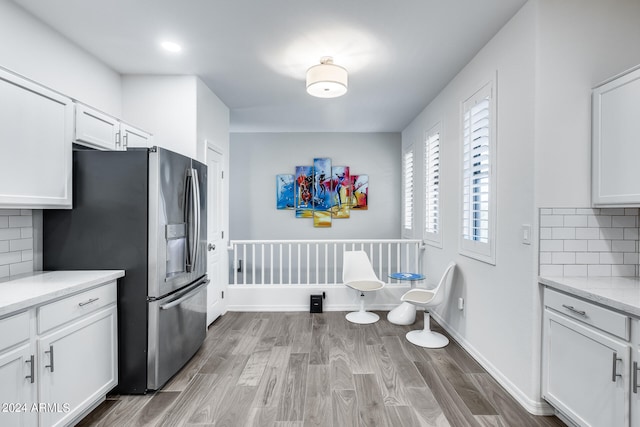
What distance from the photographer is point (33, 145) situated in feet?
6.70

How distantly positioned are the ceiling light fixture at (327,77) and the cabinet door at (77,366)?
96.0 inches

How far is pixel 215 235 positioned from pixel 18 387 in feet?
8.31

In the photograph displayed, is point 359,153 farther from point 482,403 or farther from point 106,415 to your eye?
point 106,415

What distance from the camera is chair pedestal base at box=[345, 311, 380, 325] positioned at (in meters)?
4.01

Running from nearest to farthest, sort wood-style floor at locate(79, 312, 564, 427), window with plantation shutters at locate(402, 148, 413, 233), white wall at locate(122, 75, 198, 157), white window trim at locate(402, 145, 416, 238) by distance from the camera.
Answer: wood-style floor at locate(79, 312, 564, 427)
white wall at locate(122, 75, 198, 157)
white window trim at locate(402, 145, 416, 238)
window with plantation shutters at locate(402, 148, 413, 233)

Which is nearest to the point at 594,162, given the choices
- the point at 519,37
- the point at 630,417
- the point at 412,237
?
the point at 519,37

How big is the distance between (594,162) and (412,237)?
3.22 meters

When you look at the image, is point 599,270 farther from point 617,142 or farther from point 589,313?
point 617,142

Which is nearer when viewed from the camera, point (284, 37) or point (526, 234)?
point (526, 234)

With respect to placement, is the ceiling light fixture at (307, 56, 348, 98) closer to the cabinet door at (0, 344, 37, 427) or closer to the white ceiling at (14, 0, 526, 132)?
the white ceiling at (14, 0, 526, 132)

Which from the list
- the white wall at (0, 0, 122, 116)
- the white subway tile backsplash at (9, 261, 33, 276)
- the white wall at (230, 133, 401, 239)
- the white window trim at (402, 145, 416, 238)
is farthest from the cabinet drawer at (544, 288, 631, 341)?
the white wall at (230, 133, 401, 239)

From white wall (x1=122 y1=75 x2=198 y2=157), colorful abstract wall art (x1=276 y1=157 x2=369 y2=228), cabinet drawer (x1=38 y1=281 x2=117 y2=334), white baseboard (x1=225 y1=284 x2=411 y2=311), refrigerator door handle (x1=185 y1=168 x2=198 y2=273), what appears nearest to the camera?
cabinet drawer (x1=38 y1=281 x2=117 y2=334)

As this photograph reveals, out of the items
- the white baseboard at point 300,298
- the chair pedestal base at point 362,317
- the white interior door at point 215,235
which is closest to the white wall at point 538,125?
the chair pedestal base at point 362,317

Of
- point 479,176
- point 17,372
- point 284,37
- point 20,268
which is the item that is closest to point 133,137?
point 20,268
